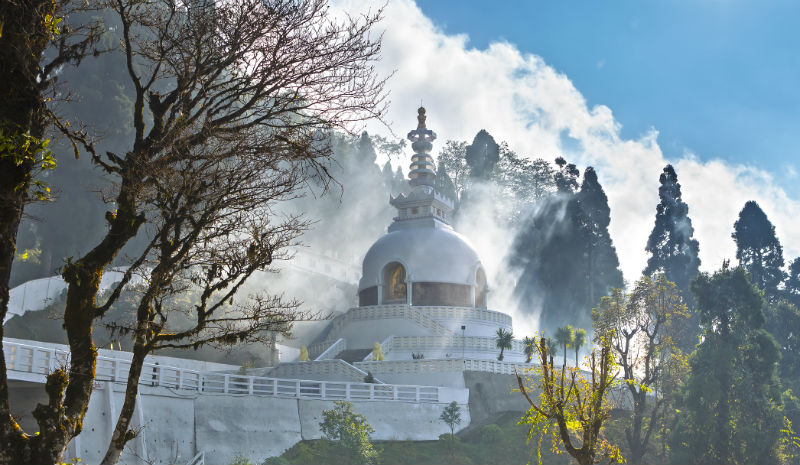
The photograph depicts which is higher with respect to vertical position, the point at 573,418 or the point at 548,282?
the point at 548,282

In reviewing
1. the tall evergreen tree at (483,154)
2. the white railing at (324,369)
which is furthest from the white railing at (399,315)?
the tall evergreen tree at (483,154)

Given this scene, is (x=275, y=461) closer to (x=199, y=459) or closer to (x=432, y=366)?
(x=199, y=459)

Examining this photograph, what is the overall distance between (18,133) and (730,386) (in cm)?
2813

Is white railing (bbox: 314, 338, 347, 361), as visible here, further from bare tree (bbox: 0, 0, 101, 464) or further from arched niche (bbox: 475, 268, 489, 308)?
bare tree (bbox: 0, 0, 101, 464)

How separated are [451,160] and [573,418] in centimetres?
6745

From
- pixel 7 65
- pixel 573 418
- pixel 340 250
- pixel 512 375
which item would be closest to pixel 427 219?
pixel 512 375

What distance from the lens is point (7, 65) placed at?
25.4ft

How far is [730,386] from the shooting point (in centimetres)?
2991

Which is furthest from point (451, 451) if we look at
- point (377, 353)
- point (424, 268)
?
point (424, 268)

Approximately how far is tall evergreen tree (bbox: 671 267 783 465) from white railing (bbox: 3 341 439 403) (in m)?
9.55

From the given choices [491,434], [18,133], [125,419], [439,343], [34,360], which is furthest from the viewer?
[439,343]

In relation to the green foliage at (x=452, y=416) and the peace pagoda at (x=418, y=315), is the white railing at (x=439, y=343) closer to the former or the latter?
the peace pagoda at (x=418, y=315)

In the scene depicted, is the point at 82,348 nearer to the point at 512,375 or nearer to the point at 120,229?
the point at 120,229

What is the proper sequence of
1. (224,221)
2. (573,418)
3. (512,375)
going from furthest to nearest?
(512,375), (573,418), (224,221)
